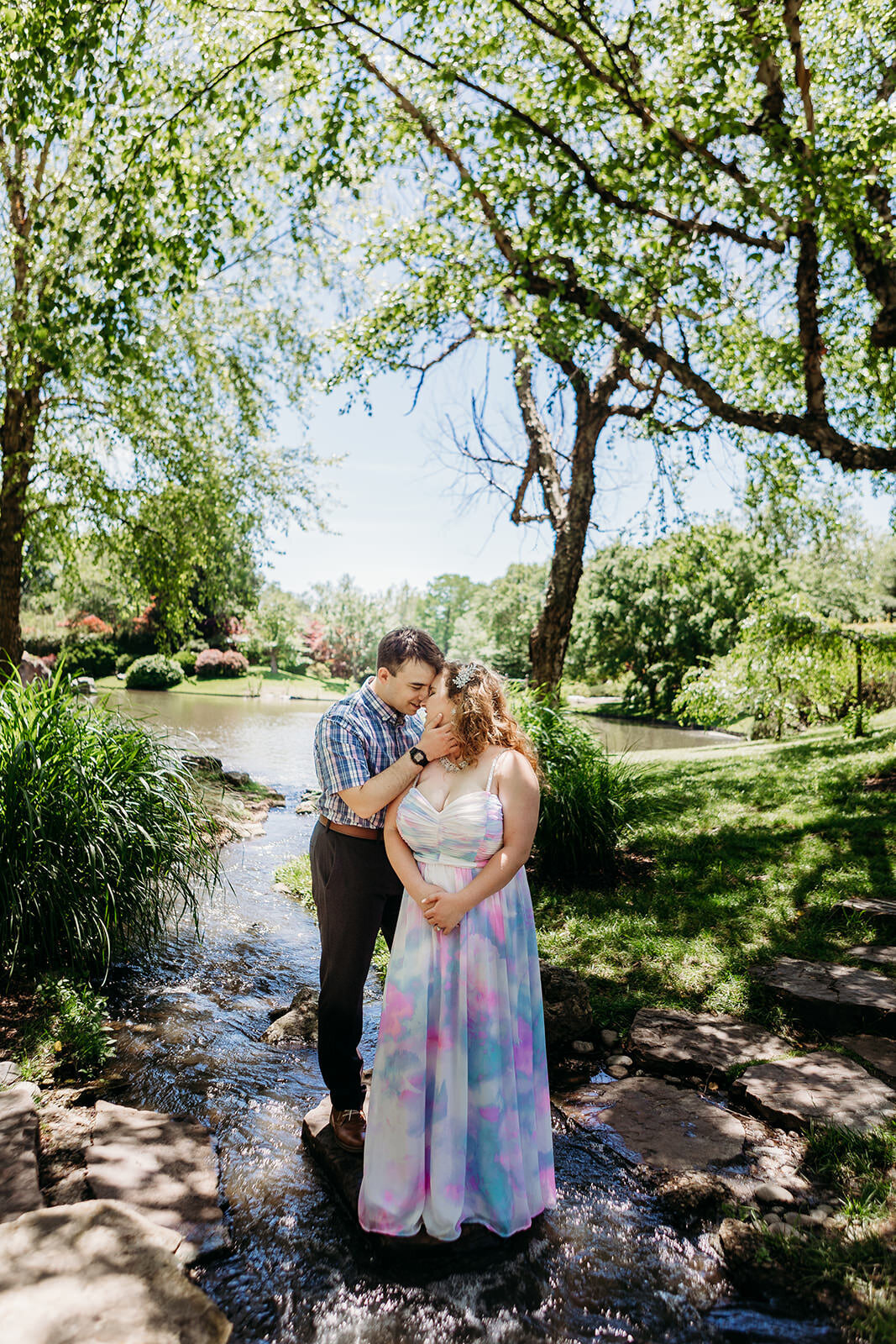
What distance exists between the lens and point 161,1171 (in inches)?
120

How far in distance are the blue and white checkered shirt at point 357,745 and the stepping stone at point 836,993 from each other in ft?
9.17

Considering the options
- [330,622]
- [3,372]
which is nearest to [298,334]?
[3,372]

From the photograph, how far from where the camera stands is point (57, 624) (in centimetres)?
3728

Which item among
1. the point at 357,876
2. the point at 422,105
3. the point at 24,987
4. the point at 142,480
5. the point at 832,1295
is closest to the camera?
the point at 832,1295

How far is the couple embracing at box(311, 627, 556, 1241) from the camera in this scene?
273 centimetres

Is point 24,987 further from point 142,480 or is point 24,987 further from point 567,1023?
point 142,480

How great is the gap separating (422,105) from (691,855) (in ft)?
26.2

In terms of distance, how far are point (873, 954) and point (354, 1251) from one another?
365 centimetres

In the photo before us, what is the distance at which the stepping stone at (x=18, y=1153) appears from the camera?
2.67 meters

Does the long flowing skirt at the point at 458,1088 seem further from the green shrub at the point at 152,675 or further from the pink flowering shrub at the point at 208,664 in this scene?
the pink flowering shrub at the point at 208,664

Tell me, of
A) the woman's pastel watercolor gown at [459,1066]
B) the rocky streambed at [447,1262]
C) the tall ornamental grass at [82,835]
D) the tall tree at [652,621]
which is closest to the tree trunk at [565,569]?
the tall ornamental grass at [82,835]

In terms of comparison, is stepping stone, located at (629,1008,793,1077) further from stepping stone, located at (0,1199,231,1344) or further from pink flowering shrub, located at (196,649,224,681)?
pink flowering shrub, located at (196,649,224,681)

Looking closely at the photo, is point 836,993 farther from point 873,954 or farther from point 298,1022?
point 298,1022

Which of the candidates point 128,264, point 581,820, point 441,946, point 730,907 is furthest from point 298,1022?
point 128,264
